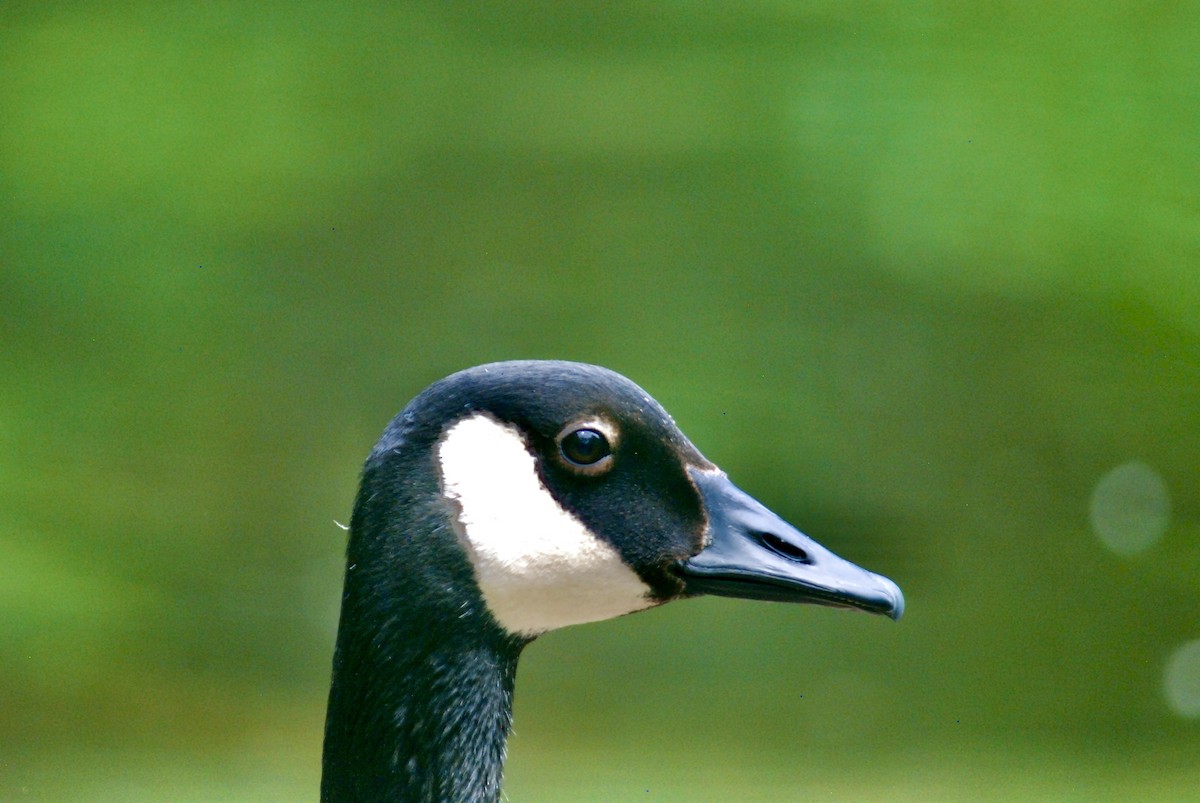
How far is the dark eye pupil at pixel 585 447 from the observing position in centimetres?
116

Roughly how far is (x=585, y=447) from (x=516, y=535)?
0.10 meters

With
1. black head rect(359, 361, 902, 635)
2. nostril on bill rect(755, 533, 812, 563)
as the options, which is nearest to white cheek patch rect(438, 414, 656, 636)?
black head rect(359, 361, 902, 635)

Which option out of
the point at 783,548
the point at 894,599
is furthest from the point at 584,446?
the point at 894,599

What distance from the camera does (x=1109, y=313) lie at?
13.0ft

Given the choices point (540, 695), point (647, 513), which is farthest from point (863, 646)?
point (647, 513)

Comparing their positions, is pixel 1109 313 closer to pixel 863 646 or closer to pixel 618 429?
pixel 863 646

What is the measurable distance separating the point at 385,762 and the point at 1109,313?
339 cm

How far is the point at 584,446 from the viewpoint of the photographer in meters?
1.16

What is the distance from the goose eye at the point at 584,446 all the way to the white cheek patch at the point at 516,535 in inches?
1.4

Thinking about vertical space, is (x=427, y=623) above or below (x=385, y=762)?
above

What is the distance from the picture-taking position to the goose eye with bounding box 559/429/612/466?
3.80 feet

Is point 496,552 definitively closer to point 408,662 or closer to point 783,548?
point 408,662

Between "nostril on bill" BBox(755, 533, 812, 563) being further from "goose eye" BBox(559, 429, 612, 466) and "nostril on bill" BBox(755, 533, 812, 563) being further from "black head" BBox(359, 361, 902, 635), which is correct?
"goose eye" BBox(559, 429, 612, 466)

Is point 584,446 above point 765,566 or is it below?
above
